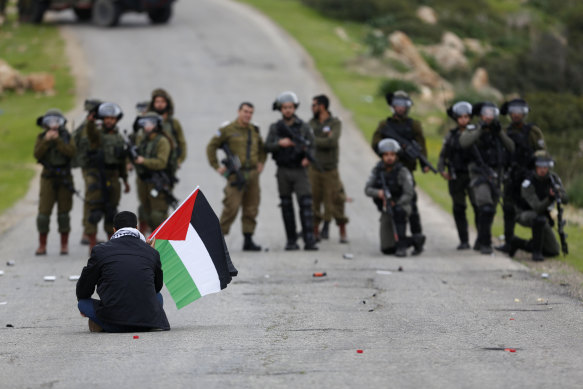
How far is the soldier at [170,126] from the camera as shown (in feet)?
49.2

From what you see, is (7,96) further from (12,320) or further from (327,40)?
(12,320)

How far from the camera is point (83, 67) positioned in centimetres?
3612

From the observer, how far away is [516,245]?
1434cm

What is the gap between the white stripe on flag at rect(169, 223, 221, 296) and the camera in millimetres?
9828

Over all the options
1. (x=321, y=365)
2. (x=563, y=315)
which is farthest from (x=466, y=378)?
(x=563, y=315)

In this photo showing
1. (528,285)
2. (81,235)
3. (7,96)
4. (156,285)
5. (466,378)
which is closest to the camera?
(466,378)

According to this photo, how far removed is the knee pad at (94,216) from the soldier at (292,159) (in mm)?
2547

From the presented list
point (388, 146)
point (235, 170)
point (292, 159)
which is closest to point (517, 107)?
point (388, 146)

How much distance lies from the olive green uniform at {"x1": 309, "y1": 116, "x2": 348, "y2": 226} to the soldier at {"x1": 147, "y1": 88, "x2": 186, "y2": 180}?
201 cm

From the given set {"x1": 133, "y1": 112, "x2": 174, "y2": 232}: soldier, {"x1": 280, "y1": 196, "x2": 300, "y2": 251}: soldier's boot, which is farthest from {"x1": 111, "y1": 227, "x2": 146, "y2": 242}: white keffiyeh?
{"x1": 280, "y1": 196, "x2": 300, "y2": 251}: soldier's boot

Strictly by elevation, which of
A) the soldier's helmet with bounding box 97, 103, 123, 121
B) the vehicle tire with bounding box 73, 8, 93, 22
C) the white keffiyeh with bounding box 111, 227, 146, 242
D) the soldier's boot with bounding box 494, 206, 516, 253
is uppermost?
the vehicle tire with bounding box 73, 8, 93, 22

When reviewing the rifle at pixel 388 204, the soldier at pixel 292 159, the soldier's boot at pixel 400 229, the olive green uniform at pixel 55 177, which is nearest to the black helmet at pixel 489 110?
the rifle at pixel 388 204

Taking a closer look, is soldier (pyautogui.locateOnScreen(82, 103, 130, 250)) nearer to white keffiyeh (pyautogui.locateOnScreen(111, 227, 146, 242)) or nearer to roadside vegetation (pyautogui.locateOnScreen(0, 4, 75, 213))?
roadside vegetation (pyautogui.locateOnScreen(0, 4, 75, 213))

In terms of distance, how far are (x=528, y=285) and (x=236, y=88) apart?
22.6 m
